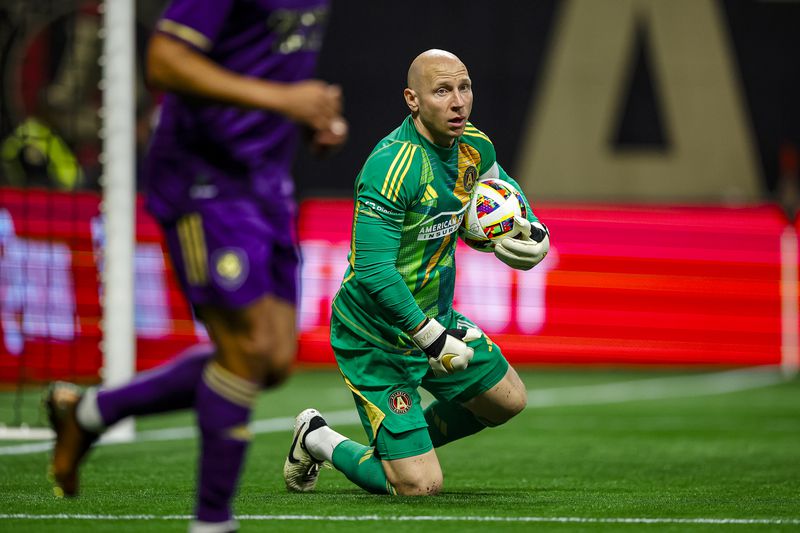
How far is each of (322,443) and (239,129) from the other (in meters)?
2.27

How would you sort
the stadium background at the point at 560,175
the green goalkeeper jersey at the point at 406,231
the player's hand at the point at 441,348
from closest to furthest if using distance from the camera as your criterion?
the player's hand at the point at 441,348
the green goalkeeper jersey at the point at 406,231
the stadium background at the point at 560,175

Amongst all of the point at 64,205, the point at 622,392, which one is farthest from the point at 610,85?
the point at 64,205

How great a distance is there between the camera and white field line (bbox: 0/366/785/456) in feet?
32.0

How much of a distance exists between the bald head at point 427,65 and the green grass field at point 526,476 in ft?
5.98

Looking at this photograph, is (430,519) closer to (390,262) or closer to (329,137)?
(390,262)

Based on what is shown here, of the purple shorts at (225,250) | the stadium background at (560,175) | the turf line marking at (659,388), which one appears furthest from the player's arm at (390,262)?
the stadium background at (560,175)

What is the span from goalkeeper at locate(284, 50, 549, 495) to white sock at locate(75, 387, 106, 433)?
156cm

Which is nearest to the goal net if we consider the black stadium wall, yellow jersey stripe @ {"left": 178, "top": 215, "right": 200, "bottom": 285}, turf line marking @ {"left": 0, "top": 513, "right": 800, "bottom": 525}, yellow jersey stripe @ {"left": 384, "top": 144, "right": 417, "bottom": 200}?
the black stadium wall

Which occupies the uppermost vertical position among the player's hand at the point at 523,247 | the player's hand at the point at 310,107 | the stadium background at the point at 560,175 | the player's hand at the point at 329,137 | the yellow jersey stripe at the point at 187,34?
the yellow jersey stripe at the point at 187,34

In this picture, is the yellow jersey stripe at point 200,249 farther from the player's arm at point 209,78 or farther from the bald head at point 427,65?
the bald head at point 427,65

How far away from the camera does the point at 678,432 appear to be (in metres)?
9.55

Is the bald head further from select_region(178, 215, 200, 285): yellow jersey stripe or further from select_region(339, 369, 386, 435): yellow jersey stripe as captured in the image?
select_region(178, 215, 200, 285): yellow jersey stripe

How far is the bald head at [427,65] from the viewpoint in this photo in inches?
236

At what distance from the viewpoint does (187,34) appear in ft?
13.5
